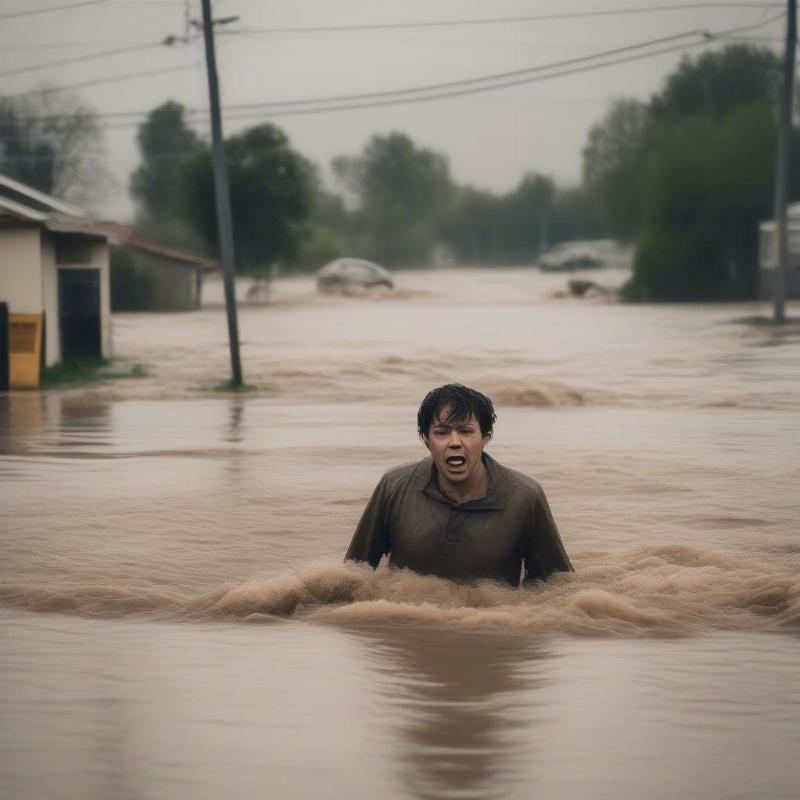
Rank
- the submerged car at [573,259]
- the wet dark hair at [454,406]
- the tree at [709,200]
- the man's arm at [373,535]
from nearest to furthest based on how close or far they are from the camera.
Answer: the wet dark hair at [454,406] → the man's arm at [373,535] → the tree at [709,200] → the submerged car at [573,259]

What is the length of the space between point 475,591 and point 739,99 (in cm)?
6676

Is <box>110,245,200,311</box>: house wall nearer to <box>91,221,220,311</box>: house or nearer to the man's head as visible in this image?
<box>91,221,220,311</box>: house

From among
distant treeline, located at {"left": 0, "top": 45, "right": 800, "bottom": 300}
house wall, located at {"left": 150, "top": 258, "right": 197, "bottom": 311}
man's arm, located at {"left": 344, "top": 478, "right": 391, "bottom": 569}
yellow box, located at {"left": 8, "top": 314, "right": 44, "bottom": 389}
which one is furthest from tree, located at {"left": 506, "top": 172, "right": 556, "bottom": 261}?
man's arm, located at {"left": 344, "top": 478, "right": 391, "bottom": 569}

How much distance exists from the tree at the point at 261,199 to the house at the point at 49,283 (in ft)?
102

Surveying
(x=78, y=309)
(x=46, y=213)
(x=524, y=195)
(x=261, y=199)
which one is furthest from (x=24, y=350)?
(x=524, y=195)

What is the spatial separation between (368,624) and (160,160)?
8553cm

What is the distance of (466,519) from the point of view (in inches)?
353

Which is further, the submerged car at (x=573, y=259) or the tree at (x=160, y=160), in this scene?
the submerged car at (x=573, y=259)

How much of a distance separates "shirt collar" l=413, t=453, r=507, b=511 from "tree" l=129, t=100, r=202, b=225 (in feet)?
262

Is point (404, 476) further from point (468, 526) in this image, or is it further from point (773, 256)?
point (773, 256)

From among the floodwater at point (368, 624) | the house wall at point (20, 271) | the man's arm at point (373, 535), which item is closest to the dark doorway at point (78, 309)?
the house wall at point (20, 271)

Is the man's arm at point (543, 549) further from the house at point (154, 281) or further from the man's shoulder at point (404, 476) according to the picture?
the house at point (154, 281)

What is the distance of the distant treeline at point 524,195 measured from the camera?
205 ft

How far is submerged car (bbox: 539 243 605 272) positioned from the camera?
323 feet
